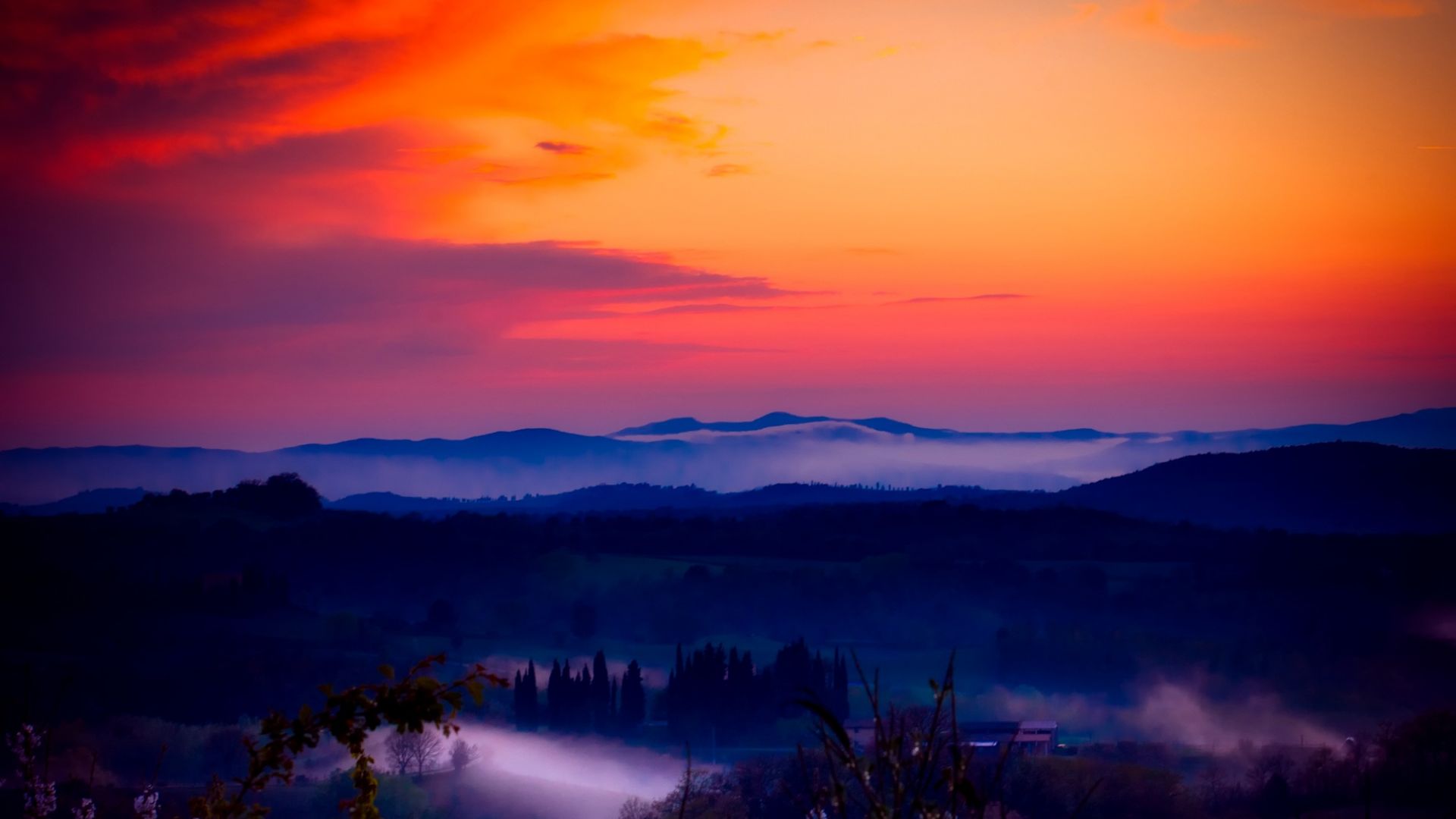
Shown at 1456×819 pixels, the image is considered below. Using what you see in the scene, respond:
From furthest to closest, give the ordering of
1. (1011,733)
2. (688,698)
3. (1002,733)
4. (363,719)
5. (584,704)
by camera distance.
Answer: (688,698), (584,704), (1002,733), (1011,733), (363,719)

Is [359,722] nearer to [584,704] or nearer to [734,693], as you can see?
[584,704]

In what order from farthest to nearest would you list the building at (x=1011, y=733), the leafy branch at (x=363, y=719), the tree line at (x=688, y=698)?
the tree line at (x=688, y=698)
the building at (x=1011, y=733)
the leafy branch at (x=363, y=719)

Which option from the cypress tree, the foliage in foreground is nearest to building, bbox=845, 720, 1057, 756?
the cypress tree

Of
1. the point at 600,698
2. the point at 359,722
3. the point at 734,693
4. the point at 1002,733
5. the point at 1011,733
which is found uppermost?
the point at 359,722

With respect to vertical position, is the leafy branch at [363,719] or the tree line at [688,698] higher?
the leafy branch at [363,719]

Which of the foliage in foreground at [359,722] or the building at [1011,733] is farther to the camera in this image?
the building at [1011,733]

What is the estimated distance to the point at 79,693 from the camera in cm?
15250

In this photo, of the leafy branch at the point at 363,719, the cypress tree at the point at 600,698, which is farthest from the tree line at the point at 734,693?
the leafy branch at the point at 363,719

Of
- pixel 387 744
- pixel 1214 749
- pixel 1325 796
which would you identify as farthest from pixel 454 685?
pixel 1214 749

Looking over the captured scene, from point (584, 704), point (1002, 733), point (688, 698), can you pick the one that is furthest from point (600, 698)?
point (1002, 733)

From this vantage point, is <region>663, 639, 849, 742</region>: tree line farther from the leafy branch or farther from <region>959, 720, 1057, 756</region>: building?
the leafy branch

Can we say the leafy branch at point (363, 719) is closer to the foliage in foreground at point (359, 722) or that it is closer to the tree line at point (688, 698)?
the foliage in foreground at point (359, 722)

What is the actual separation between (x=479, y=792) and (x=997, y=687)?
90.8 metres

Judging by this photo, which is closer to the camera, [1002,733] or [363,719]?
[363,719]
